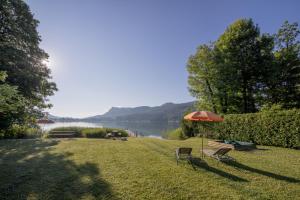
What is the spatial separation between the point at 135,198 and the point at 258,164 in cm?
642

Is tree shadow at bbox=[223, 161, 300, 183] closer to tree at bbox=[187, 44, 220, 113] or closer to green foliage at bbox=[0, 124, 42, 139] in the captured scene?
tree at bbox=[187, 44, 220, 113]

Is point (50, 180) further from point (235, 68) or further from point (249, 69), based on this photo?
point (249, 69)

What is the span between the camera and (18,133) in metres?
18.2

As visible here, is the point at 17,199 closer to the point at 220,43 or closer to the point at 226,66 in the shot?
the point at 226,66

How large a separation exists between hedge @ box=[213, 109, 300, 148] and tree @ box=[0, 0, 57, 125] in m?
18.3

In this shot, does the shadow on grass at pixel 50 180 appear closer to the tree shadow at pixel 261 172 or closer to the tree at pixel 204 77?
the tree shadow at pixel 261 172

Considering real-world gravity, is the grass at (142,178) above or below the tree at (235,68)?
below

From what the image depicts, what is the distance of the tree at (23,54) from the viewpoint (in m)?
14.2

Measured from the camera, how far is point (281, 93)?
2194 centimetres

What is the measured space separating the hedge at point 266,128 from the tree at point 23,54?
18287mm

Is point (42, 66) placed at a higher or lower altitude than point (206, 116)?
higher

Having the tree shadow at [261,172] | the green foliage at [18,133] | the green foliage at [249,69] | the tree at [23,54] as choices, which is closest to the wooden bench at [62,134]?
the green foliage at [18,133]

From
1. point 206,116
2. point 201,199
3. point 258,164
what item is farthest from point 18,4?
point 258,164

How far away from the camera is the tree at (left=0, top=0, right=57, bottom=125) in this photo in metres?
14.2
